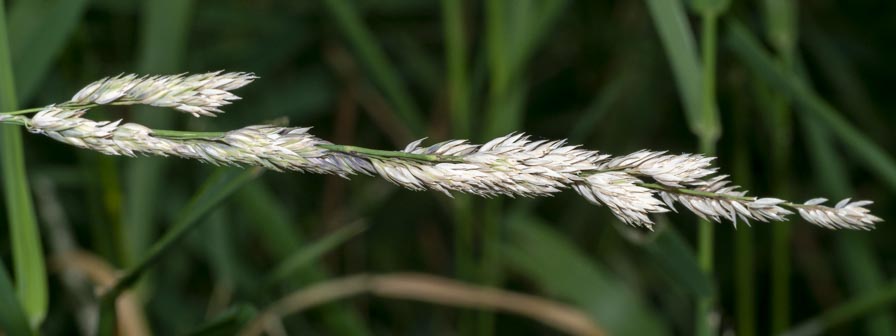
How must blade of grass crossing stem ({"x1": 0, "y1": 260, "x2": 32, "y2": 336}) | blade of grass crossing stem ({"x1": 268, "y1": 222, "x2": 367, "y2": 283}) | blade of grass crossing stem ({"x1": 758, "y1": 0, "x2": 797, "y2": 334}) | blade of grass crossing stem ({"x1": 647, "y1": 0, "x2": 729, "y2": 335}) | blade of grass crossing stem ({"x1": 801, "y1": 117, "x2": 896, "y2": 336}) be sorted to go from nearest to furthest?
blade of grass crossing stem ({"x1": 0, "y1": 260, "x2": 32, "y2": 336}) < blade of grass crossing stem ({"x1": 647, "y1": 0, "x2": 729, "y2": 335}) < blade of grass crossing stem ({"x1": 268, "y1": 222, "x2": 367, "y2": 283}) < blade of grass crossing stem ({"x1": 758, "y1": 0, "x2": 797, "y2": 334}) < blade of grass crossing stem ({"x1": 801, "y1": 117, "x2": 896, "y2": 336})

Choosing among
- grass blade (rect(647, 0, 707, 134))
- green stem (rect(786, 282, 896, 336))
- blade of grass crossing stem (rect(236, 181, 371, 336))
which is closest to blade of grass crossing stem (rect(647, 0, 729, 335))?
grass blade (rect(647, 0, 707, 134))

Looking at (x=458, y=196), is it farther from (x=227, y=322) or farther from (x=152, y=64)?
(x=227, y=322)

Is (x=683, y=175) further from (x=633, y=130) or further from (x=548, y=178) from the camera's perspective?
(x=633, y=130)

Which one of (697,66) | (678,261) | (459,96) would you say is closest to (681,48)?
(697,66)

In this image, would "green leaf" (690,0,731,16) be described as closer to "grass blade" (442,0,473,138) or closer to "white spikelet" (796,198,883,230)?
"white spikelet" (796,198,883,230)

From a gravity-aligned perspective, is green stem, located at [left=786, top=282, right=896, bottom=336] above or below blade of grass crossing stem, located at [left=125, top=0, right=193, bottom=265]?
below

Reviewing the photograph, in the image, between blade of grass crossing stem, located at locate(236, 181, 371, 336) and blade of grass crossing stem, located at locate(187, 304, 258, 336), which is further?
blade of grass crossing stem, located at locate(236, 181, 371, 336)

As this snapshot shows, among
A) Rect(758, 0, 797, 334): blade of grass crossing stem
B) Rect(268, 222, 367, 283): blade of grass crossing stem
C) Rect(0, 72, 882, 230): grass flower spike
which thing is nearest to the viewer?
Rect(0, 72, 882, 230): grass flower spike
